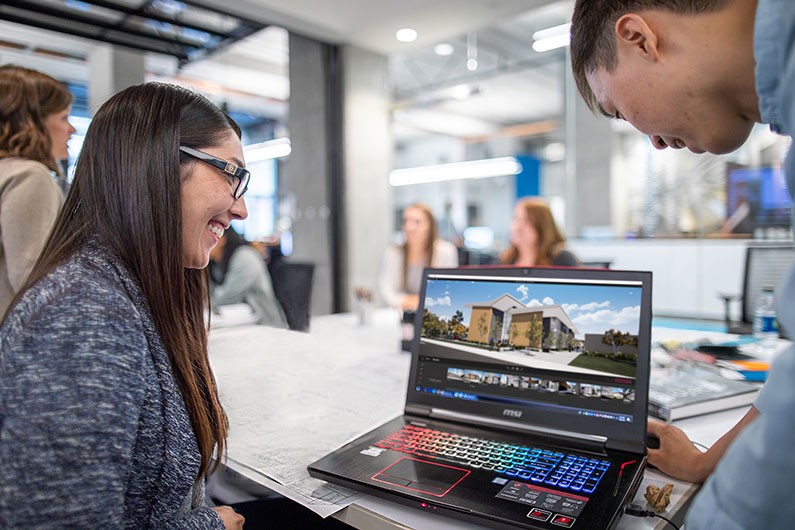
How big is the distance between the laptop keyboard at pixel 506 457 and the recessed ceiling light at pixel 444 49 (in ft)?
22.8

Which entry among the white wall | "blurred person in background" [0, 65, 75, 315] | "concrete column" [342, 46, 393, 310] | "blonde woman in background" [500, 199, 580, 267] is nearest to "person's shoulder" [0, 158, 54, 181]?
"blurred person in background" [0, 65, 75, 315]

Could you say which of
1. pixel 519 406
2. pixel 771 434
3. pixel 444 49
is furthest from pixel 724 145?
pixel 444 49

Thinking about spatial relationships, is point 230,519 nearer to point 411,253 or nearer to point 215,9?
point 411,253

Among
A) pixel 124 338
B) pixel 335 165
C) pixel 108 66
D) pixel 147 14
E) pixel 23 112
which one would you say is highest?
pixel 147 14

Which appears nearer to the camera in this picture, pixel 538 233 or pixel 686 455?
pixel 686 455

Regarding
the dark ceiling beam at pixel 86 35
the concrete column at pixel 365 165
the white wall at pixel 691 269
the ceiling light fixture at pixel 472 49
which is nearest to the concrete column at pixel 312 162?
the concrete column at pixel 365 165

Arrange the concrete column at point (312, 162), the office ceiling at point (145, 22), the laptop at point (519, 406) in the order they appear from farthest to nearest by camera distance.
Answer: the concrete column at point (312, 162), the office ceiling at point (145, 22), the laptop at point (519, 406)

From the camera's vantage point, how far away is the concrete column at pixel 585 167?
676cm

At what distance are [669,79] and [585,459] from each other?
0.63 m

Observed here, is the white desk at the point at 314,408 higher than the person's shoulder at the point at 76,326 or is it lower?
lower

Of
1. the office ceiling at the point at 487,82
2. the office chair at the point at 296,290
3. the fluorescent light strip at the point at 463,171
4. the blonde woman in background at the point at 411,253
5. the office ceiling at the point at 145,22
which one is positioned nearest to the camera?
the office chair at the point at 296,290

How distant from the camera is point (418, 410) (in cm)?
119

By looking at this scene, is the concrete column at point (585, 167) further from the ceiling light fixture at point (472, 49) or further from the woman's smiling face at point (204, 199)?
the woman's smiling face at point (204, 199)

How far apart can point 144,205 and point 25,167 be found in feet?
3.87
